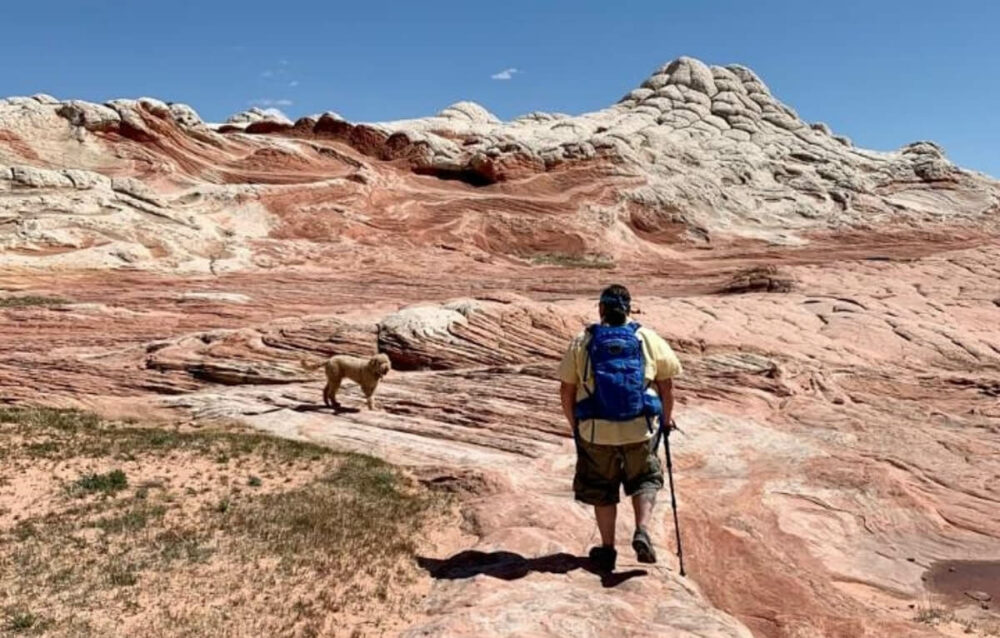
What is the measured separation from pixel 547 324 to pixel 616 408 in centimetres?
1073

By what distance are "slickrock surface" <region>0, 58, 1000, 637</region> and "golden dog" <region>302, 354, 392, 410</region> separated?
456 mm

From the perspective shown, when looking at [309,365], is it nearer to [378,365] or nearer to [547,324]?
[378,365]

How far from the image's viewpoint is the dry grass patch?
6363 millimetres

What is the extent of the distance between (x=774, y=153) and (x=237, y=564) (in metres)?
49.6

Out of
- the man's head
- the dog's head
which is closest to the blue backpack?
the man's head

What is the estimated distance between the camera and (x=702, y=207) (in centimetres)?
4416

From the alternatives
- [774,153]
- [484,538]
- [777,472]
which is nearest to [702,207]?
[774,153]

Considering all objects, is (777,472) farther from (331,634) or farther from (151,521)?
(151,521)

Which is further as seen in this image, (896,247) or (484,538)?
(896,247)

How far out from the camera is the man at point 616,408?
6457 millimetres

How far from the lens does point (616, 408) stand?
21.2 ft

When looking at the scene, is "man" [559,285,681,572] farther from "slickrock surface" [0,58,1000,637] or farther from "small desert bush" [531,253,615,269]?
"small desert bush" [531,253,615,269]

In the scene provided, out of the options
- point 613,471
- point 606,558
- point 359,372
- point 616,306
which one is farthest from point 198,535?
point 359,372

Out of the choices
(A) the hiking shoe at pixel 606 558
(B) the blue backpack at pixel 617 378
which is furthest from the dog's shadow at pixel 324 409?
(B) the blue backpack at pixel 617 378
